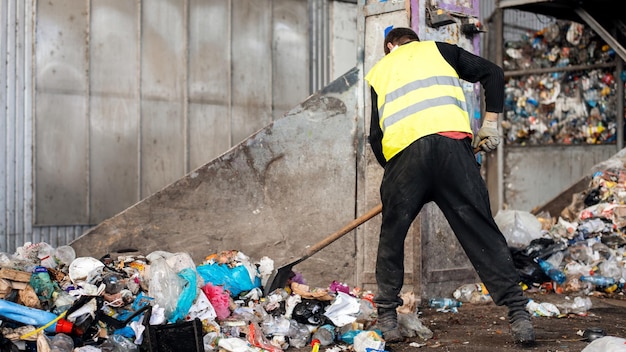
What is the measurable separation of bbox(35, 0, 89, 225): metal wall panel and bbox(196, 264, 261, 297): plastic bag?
3.11 metres

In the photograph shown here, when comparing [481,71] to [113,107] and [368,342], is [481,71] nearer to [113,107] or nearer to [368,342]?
[368,342]

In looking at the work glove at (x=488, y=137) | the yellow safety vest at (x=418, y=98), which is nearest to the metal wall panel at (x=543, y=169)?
the work glove at (x=488, y=137)

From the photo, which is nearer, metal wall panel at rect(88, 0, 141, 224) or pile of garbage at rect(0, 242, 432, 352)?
pile of garbage at rect(0, 242, 432, 352)

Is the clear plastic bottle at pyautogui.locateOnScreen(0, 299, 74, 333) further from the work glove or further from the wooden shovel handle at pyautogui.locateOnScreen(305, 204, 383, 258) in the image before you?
the work glove

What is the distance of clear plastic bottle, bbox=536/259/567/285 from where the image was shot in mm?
6867

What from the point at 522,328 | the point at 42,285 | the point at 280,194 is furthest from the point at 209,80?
the point at 522,328

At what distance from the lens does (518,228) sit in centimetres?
799

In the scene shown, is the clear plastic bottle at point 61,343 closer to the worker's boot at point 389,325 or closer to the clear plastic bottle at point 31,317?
the clear plastic bottle at point 31,317

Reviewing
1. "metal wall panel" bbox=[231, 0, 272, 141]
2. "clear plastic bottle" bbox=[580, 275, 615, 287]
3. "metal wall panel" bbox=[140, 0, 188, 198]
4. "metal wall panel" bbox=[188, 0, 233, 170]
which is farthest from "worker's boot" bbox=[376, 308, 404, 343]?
"metal wall panel" bbox=[231, 0, 272, 141]

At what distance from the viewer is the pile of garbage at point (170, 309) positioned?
4.38m

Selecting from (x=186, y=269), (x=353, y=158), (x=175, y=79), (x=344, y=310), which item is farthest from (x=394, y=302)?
(x=175, y=79)

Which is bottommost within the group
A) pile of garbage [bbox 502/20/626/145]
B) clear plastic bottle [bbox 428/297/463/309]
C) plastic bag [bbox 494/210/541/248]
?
clear plastic bottle [bbox 428/297/463/309]

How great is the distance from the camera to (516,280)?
4.45 m

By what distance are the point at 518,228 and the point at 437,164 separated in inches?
150
